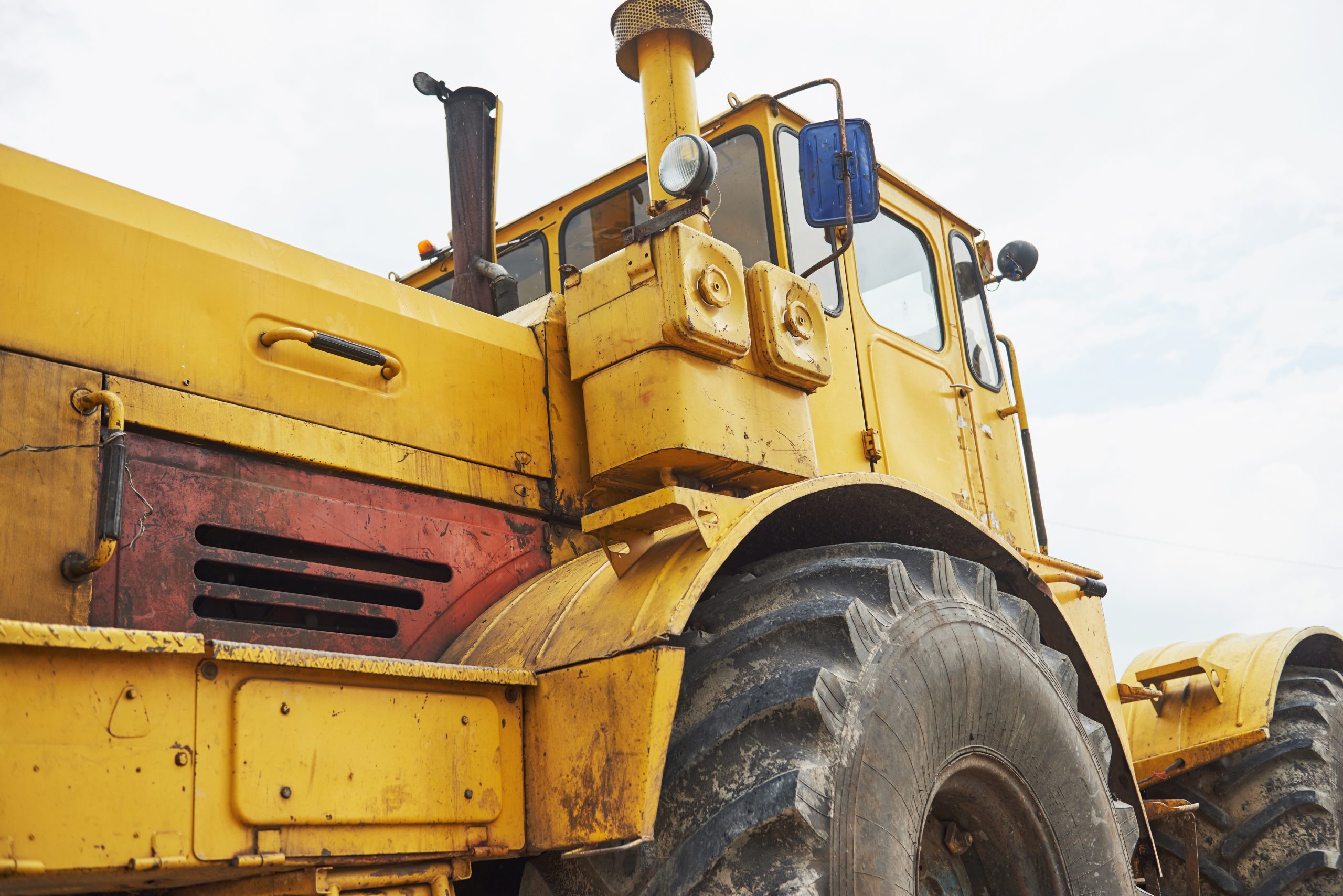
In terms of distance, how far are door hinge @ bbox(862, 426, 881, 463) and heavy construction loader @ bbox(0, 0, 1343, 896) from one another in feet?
0.04

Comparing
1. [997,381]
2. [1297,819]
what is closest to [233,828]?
[997,381]

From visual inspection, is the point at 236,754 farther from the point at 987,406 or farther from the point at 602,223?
the point at 987,406

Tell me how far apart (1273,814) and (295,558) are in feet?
12.3

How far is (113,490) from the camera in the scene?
2094mm

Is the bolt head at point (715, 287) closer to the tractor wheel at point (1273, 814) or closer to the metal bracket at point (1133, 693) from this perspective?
the metal bracket at point (1133, 693)

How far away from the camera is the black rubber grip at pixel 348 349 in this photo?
2520mm

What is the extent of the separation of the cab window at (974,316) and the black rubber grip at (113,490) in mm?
3173

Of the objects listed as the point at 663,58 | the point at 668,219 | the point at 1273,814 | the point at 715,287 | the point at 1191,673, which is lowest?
the point at 1273,814

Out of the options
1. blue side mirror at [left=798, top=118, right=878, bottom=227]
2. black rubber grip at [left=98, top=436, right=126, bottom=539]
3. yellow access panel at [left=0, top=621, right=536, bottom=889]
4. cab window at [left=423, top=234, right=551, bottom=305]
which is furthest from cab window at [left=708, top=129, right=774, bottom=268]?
black rubber grip at [left=98, top=436, right=126, bottom=539]

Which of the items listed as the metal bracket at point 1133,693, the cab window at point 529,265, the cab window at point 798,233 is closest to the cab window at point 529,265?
the cab window at point 529,265

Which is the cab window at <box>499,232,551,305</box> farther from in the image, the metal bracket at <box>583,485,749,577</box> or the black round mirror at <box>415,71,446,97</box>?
the metal bracket at <box>583,485,749,577</box>

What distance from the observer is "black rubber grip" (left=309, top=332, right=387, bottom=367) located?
99.2 inches

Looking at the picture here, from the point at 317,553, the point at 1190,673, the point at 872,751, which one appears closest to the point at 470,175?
the point at 317,553

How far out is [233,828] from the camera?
1.87 m
